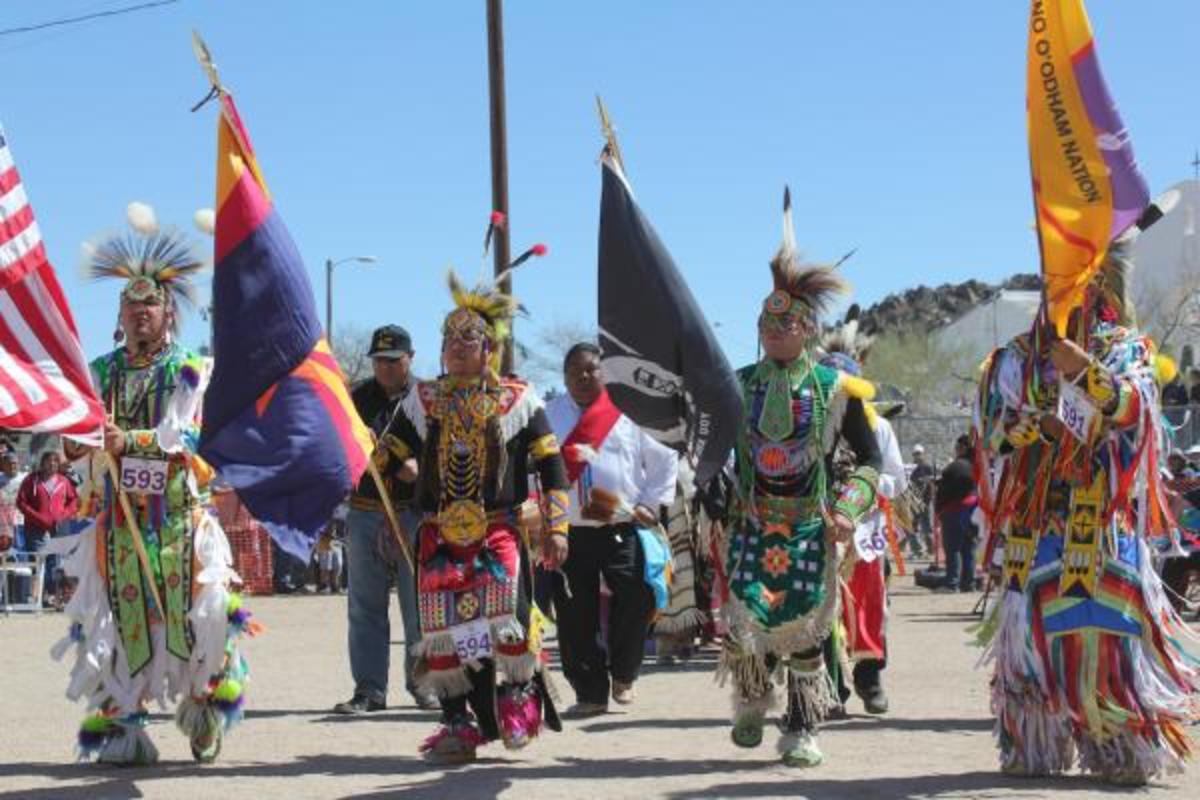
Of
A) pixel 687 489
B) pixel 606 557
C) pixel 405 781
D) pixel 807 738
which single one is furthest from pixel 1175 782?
pixel 687 489

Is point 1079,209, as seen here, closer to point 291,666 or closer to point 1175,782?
point 1175,782

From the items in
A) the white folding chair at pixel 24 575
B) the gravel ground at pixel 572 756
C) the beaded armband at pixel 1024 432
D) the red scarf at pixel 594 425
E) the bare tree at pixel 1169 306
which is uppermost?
the bare tree at pixel 1169 306

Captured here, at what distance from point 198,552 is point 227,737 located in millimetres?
1355

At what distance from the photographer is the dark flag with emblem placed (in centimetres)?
772

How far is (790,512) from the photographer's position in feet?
26.5

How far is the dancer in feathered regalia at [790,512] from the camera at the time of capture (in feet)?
26.4

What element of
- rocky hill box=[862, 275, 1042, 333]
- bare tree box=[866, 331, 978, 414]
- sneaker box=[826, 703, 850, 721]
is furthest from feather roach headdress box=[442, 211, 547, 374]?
rocky hill box=[862, 275, 1042, 333]

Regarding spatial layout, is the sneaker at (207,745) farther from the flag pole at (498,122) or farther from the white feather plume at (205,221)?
the flag pole at (498,122)

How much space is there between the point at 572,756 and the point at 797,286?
230cm

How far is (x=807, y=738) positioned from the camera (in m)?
8.00

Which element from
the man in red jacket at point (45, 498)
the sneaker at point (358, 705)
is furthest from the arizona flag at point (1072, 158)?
the man in red jacket at point (45, 498)

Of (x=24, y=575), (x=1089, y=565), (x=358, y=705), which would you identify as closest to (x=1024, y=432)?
(x=1089, y=565)

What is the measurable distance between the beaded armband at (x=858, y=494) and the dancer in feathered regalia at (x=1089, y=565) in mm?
617

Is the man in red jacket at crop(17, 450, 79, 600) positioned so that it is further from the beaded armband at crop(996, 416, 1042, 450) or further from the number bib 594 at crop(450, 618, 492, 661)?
the beaded armband at crop(996, 416, 1042, 450)
